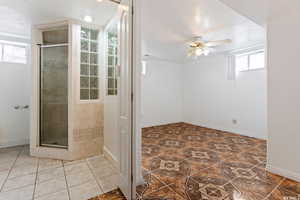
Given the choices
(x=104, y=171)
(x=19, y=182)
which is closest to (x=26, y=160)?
(x=19, y=182)

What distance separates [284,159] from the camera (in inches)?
76.9

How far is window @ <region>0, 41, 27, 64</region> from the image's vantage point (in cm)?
308

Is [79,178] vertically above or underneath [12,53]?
underneath

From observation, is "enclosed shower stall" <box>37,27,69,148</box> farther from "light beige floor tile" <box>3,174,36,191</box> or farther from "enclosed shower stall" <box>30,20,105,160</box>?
"light beige floor tile" <box>3,174,36,191</box>

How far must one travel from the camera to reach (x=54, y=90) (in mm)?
2758

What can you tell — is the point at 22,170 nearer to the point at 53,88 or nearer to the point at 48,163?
the point at 48,163

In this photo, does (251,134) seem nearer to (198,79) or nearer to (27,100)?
(198,79)

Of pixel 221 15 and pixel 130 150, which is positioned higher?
pixel 221 15

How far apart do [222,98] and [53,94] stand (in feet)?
14.6

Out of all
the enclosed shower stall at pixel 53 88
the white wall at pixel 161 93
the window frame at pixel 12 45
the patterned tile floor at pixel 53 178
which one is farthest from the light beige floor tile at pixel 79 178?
the white wall at pixel 161 93

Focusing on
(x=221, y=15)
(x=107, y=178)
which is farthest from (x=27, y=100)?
(x=221, y=15)

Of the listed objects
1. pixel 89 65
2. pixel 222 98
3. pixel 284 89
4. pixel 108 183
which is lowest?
pixel 108 183

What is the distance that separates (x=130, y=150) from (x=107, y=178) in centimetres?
86

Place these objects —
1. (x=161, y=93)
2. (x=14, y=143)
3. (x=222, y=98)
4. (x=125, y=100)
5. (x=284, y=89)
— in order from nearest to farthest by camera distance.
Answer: (x=125, y=100) → (x=284, y=89) → (x=14, y=143) → (x=222, y=98) → (x=161, y=93)
